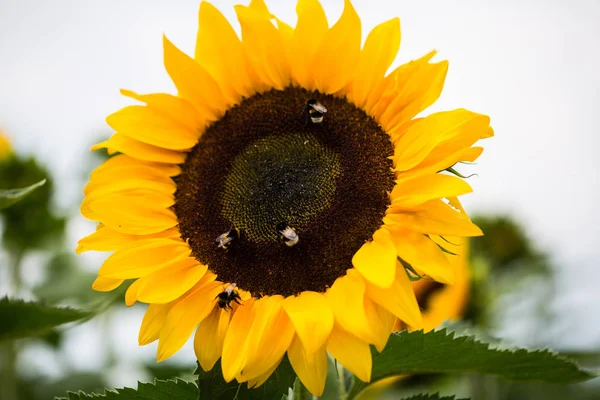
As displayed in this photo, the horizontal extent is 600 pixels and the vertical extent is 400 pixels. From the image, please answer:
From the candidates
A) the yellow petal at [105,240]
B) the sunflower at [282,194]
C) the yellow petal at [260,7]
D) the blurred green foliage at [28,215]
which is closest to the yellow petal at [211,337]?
the sunflower at [282,194]

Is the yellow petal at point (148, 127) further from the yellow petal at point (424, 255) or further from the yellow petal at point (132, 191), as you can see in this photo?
the yellow petal at point (424, 255)

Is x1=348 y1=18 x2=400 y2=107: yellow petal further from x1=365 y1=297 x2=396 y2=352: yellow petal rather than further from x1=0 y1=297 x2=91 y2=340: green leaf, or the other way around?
x1=0 y1=297 x2=91 y2=340: green leaf

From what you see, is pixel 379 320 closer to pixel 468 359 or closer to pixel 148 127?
pixel 468 359

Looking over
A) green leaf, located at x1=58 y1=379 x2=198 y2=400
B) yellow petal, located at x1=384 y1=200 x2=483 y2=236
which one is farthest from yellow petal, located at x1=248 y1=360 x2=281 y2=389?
yellow petal, located at x1=384 y1=200 x2=483 y2=236

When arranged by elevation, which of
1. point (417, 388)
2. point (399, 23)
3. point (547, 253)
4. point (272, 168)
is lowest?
point (417, 388)

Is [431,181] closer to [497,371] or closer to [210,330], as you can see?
[497,371]

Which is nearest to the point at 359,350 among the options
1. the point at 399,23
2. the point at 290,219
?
the point at 290,219
